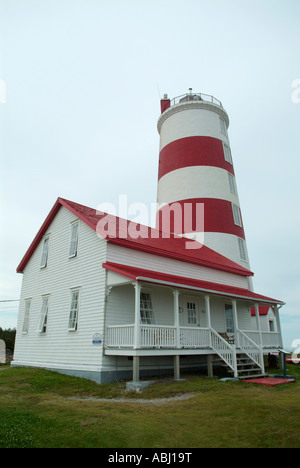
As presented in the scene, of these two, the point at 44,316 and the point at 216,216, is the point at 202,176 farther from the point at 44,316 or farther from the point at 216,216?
the point at 44,316

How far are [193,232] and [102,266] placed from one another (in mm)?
9769

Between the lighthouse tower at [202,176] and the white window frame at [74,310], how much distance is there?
916 cm

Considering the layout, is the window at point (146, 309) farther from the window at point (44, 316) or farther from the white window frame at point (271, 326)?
the white window frame at point (271, 326)

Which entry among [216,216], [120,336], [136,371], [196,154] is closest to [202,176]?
[196,154]

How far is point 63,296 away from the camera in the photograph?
46.9ft

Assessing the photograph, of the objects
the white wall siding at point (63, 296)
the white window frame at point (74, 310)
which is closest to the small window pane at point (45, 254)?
the white wall siding at point (63, 296)

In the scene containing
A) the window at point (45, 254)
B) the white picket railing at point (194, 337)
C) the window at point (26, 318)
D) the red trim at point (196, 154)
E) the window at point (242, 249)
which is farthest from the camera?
the red trim at point (196, 154)

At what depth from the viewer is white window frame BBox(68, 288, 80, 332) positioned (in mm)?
13100

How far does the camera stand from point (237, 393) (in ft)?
28.6

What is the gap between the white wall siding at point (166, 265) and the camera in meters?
12.7

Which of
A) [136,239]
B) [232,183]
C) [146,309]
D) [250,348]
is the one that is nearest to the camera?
Result: [146,309]

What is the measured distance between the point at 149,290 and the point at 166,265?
65.7 inches

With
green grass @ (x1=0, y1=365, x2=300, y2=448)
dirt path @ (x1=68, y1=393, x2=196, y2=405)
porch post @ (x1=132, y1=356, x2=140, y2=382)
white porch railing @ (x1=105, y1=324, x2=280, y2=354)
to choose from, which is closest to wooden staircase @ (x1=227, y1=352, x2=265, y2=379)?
white porch railing @ (x1=105, y1=324, x2=280, y2=354)

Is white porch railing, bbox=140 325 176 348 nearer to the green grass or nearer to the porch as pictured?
the porch
